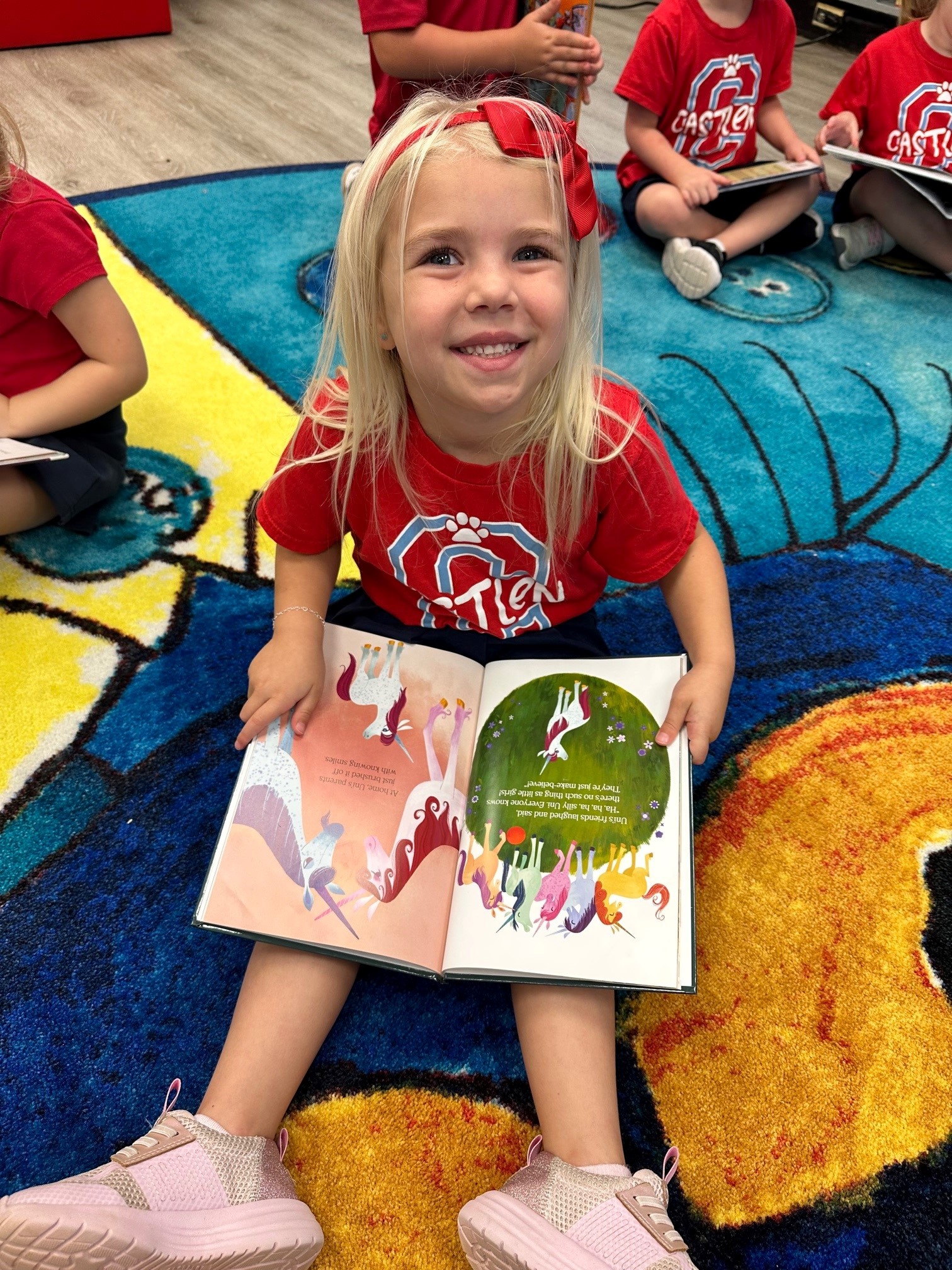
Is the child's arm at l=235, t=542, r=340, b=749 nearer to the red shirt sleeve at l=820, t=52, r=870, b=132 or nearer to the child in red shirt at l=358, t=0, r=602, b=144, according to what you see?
the child in red shirt at l=358, t=0, r=602, b=144

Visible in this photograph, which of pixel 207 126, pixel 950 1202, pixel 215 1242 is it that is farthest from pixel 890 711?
pixel 207 126

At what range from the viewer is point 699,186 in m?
1.51

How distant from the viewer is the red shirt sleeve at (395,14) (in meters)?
1.18

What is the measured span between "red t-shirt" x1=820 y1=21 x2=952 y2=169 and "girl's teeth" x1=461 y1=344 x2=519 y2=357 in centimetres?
134

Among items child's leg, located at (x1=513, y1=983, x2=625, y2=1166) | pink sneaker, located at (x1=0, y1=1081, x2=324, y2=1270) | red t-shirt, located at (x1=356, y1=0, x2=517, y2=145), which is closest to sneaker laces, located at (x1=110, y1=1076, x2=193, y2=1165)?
pink sneaker, located at (x1=0, y1=1081, x2=324, y2=1270)

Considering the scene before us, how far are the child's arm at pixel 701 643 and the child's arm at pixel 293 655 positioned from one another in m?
0.26

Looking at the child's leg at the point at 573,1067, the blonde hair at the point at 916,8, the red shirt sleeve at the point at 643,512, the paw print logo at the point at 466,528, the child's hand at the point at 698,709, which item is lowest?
the child's leg at the point at 573,1067

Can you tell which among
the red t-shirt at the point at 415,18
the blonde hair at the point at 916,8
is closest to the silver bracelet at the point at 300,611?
the red t-shirt at the point at 415,18

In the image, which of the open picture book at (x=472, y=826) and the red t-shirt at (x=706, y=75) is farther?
the red t-shirt at (x=706, y=75)

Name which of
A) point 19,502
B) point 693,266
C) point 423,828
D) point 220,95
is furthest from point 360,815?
point 220,95

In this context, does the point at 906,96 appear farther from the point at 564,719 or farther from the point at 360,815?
the point at 360,815

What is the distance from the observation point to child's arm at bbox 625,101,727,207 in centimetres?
151

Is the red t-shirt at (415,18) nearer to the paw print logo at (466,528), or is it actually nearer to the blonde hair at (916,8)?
the paw print logo at (466,528)

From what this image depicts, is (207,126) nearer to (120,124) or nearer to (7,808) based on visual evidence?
(120,124)
